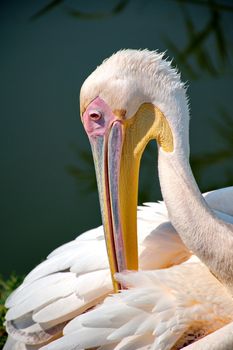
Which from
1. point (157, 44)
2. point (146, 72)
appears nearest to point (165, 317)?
point (146, 72)

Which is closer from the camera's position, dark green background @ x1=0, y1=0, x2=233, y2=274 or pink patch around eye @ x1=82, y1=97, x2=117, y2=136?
pink patch around eye @ x1=82, y1=97, x2=117, y2=136

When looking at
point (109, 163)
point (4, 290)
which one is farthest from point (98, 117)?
point (4, 290)

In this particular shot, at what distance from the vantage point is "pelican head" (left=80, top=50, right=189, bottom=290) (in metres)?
3.17

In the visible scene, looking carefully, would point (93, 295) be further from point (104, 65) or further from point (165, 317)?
point (104, 65)

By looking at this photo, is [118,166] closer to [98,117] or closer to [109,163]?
[109,163]

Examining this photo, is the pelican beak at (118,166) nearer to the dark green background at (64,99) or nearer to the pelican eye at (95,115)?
the pelican eye at (95,115)

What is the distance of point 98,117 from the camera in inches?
126

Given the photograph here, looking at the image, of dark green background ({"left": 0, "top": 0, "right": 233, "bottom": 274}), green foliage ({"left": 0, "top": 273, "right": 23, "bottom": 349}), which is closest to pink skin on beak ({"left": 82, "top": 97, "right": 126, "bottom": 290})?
green foliage ({"left": 0, "top": 273, "right": 23, "bottom": 349})

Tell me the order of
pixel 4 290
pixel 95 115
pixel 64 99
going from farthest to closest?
pixel 64 99 → pixel 4 290 → pixel 95 115

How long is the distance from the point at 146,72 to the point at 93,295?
0.84 meters

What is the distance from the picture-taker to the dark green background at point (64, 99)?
6070mm

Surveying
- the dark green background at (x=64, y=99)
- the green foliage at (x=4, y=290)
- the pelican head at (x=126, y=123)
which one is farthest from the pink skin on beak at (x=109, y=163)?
the dark green background at (x=64, y=99)

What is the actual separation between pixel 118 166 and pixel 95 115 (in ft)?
0.67

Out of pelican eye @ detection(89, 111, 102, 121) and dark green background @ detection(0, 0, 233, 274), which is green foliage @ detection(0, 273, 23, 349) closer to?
dark green background @ detection(0, 0, 233, 274)
